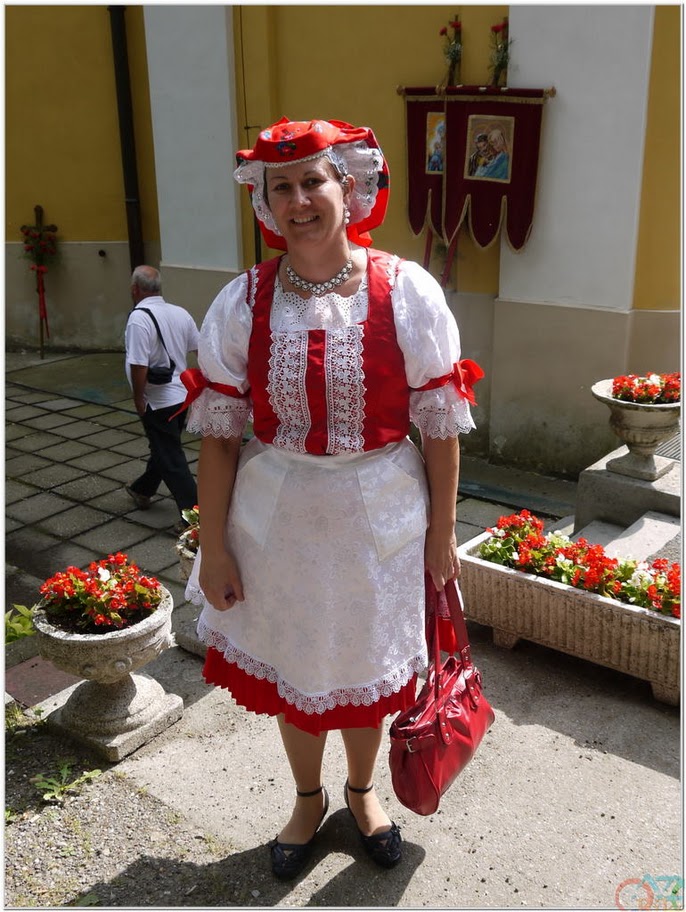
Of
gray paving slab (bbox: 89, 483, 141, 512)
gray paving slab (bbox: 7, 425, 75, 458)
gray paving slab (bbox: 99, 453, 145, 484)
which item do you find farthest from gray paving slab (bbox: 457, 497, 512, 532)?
gray paving slab (bbox: 7, 425, 75, 458)

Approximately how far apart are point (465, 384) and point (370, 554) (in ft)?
1.80

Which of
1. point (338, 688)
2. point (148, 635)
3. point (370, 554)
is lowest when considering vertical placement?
point (148, 635)

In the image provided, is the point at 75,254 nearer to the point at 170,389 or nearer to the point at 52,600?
the point at 170,389

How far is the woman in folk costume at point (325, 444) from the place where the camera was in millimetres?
2414

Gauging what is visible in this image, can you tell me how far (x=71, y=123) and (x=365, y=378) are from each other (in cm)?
945

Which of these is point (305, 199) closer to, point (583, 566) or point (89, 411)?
point (583, 566)

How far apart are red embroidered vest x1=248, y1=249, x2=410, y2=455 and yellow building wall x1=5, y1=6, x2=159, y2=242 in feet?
27.6

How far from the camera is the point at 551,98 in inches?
237

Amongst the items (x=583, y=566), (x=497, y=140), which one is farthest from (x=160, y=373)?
(x=583, y=566)

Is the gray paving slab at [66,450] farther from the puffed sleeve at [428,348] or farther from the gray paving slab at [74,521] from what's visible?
the puffed sleeve at [428,348]

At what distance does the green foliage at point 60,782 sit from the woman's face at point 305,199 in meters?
2.20

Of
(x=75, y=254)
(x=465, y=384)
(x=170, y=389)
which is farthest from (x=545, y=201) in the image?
(x=75, y=254)

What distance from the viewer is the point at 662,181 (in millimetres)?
5859

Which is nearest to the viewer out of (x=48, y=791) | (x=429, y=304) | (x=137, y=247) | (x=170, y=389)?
(x=429, y=304)
